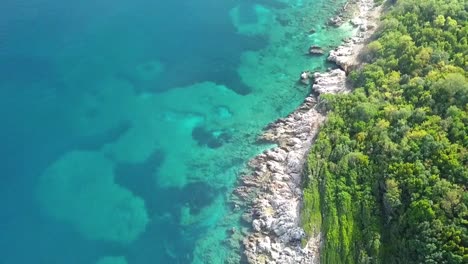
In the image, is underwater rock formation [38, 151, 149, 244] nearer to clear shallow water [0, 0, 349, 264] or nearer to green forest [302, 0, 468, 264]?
clear shallow water [0, 0, 349, 264]

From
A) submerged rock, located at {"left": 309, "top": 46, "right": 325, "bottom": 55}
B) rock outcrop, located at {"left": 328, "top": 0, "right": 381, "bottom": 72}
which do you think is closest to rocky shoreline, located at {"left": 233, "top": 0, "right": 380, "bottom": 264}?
rock outcrop, located at {"left": 328, "top": 0, "right": 381, "bottom": 72}

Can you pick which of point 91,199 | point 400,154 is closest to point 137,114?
point 91,199

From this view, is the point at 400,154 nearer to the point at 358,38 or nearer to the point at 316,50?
the point at 316,50

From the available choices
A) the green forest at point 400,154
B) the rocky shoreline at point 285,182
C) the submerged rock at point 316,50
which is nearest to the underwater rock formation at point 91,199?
the rocky shoreline at point 285,182

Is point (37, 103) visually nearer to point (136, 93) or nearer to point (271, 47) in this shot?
point (136, 93)

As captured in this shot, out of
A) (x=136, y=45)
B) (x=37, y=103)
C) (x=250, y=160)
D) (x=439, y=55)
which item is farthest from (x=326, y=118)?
(x=37, y=103)

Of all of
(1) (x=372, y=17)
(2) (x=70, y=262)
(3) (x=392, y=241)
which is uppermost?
(1) (x=372, y=17)

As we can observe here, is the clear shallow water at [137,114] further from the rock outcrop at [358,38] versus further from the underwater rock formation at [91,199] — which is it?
the rock outcrop at [358,38]
